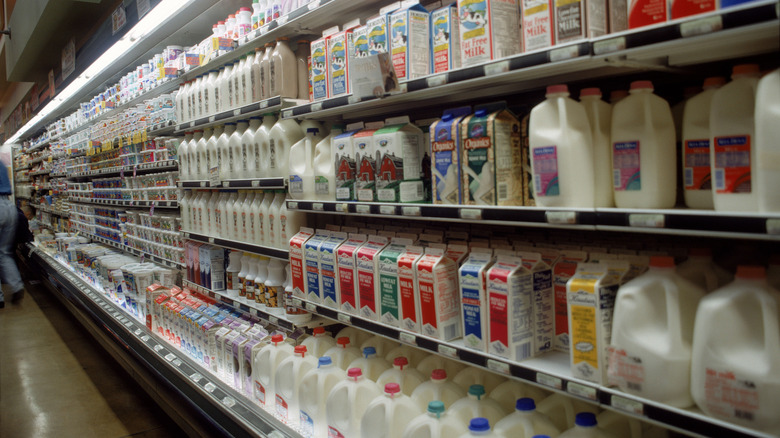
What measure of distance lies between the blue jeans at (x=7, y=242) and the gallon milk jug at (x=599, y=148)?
7.92 metres

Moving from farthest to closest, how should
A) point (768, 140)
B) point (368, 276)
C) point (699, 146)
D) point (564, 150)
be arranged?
point (368, 276)
point (564, 150)
point (699, 146)
point (768, 140)

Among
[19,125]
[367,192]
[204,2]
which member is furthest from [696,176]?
[19,125]

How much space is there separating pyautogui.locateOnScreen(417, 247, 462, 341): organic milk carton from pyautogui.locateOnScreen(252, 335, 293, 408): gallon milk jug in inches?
41.3

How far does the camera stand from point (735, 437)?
1190mm

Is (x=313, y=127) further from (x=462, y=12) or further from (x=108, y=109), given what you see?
(x=108, y=109)

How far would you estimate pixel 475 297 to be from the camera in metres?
1.84

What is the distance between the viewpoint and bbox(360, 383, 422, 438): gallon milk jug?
1987mm

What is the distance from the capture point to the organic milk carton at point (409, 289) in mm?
2064

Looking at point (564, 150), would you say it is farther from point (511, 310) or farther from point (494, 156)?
point (511, 310)

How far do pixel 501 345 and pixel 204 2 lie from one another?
3.38m

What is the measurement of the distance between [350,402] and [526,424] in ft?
2.56

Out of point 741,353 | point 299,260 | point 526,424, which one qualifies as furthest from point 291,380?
point 741,353

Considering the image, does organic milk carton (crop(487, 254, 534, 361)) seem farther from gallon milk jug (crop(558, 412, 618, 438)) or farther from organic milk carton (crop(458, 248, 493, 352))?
gallon milk jug (crop(558, 412, 618, 438))

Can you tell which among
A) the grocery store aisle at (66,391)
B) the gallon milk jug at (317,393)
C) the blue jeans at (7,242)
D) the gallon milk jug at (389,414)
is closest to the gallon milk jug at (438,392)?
the gallon milk jug at (389,414)
